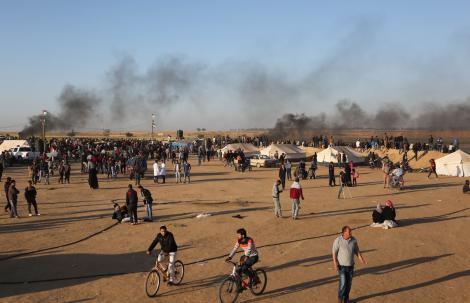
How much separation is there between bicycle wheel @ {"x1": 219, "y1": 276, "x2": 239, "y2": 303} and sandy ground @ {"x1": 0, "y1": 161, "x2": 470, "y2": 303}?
1.24 ft

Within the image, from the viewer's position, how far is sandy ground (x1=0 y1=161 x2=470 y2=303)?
400 inches

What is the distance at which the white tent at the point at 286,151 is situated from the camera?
1797 inches

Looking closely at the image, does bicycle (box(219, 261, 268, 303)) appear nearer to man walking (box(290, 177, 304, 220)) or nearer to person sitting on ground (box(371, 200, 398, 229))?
man walking (box(290, 177, 304, 220))

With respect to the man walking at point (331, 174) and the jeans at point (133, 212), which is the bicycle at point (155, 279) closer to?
the jeans at point (133, 212)

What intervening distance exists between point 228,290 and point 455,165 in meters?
29.5

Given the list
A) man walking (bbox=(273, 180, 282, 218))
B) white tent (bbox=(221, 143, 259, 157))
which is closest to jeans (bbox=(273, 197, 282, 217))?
man walking (bbox=(273, 180, 282, 218))

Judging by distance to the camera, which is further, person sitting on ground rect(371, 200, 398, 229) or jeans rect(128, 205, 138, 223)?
jeans rect(128, 205, 138, 223)

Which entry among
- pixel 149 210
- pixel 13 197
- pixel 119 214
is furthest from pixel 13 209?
pixel 149 210

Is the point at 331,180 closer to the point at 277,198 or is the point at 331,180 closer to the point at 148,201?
the point at 277,198

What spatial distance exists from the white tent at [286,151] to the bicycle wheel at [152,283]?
35349 mm

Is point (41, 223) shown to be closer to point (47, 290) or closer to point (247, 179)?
point (47, 290)

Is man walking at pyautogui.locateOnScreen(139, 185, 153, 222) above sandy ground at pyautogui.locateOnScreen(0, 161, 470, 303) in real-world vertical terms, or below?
above

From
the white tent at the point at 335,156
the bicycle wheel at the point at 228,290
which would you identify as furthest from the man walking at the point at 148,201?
the white tent at the point at 335,156

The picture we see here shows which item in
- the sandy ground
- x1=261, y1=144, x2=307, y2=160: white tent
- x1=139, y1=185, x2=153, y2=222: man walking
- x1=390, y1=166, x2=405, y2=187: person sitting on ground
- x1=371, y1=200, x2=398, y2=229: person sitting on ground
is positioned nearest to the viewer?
the sandy ground
